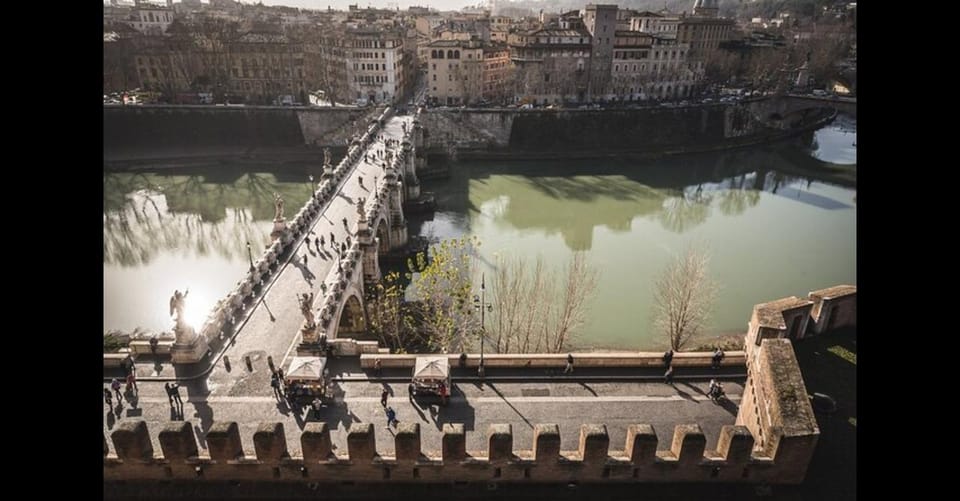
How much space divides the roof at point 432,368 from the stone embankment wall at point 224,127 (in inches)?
2032

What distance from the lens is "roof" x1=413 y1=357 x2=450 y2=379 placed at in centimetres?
1391

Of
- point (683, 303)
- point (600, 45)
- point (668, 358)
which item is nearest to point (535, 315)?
point (683, 303)

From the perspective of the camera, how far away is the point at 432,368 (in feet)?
46.2

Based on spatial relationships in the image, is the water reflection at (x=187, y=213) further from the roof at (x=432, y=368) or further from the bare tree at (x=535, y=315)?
the roof at (x=432, y=368)

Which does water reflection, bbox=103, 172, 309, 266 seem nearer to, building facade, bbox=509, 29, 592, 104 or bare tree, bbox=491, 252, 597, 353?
bare tree, bbox=491, 252, 597, 353

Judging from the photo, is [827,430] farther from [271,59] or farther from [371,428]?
[271,59]

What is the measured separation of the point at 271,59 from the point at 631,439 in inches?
2741

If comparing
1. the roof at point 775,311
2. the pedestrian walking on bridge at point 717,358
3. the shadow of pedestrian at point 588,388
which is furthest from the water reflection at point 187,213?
the roof at point 775,311

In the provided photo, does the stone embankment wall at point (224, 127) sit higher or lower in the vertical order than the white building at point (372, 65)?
lower

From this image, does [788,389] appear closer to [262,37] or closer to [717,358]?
[717,358]

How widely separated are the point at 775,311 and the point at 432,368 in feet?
29.5

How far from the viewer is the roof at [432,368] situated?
45.6ft

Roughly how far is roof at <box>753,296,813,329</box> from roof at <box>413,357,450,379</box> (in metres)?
8.00
